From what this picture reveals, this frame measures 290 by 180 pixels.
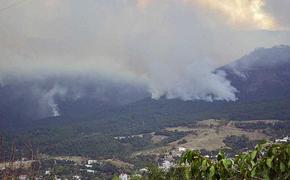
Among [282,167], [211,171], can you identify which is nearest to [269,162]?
[282,167]

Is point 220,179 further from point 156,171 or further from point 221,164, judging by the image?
point 156,171

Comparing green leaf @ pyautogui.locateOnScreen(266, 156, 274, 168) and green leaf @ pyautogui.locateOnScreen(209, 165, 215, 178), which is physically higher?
green leaf @ pyautogui.locateOnScreen(266, 156, 274, 168)

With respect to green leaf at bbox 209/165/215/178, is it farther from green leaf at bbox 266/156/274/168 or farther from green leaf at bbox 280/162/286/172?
green leaf at bbox 280/162/286/172

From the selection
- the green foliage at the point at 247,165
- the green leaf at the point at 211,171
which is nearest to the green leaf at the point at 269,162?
the green foliage at the point at 247,165

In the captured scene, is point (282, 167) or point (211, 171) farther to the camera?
point (211, 171)

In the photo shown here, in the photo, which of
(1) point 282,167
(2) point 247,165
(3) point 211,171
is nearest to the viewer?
(1) point 282,167

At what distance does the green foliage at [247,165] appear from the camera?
4.74m

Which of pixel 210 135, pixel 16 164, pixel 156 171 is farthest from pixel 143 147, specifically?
pixel 16 164

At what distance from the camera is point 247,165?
16.4 feet

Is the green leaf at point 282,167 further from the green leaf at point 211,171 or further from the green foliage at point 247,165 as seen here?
the green leaf at point 211,171

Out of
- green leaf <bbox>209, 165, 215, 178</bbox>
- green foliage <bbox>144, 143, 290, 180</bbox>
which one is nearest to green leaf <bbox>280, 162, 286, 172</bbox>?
green foliage <bbox>144, 143, 290, 180</bbox>

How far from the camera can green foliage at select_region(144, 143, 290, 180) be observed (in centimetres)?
474

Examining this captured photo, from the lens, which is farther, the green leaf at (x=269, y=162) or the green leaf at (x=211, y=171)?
the green leaf at (x=211, y=171)

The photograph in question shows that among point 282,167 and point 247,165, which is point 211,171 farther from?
point 282,167
